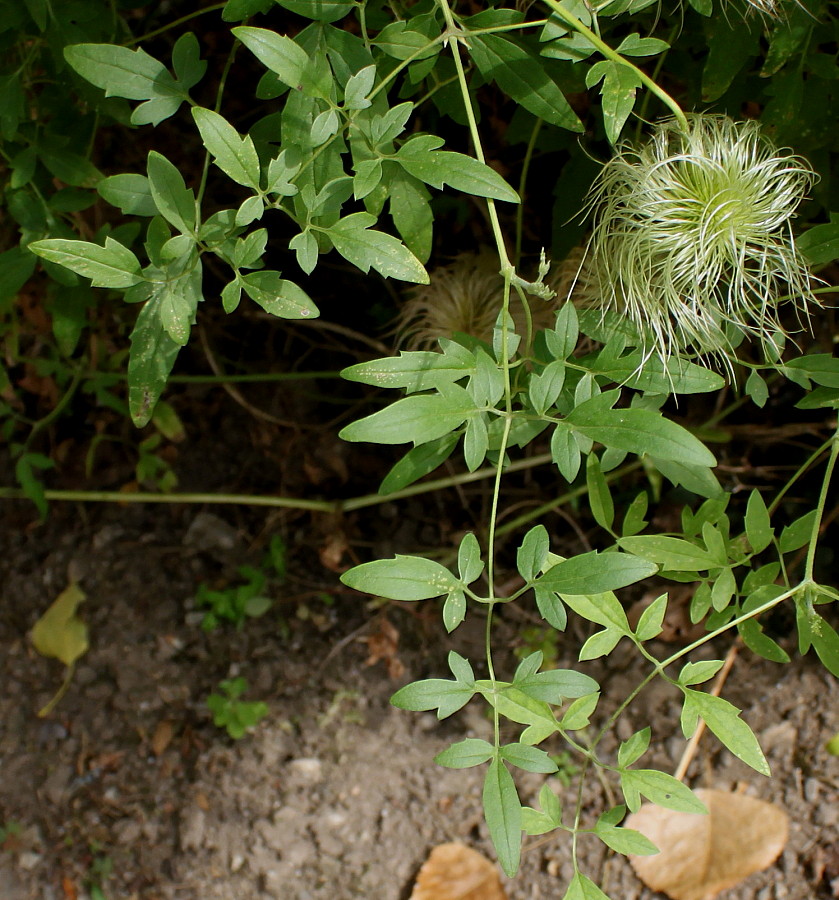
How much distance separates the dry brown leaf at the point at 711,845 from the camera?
54.3 inches

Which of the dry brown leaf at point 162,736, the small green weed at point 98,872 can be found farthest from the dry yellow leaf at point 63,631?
the small green weed at point 98,872

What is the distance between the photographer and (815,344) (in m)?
1.35

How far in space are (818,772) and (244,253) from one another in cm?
130

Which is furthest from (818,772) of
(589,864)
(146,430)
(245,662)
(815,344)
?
(146,430)

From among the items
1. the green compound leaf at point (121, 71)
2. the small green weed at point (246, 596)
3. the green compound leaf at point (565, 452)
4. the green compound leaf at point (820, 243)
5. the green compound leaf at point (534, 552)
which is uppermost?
the green compound leaf at point (121, 71)

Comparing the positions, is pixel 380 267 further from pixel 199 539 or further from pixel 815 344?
pixel 199 539

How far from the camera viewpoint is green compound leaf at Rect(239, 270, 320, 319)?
0.78 meters

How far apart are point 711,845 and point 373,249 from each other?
1.19 m

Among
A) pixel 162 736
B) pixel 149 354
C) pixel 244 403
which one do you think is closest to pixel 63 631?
pixel 162 736

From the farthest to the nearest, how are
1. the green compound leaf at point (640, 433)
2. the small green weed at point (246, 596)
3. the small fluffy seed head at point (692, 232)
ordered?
the small green weed at point (246, 596), the small fluffy seed head at point (692, 232), the green compound leaf at point (640, 433)

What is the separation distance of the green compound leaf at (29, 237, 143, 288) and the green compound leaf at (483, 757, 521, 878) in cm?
56

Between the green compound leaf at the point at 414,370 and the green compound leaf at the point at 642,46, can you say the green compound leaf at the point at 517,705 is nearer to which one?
the green compound leaf at the point at 414,370

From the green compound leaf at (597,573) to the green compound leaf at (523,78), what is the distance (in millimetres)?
433

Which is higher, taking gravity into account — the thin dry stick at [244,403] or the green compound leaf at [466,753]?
the green compound leaf at [466,753]
